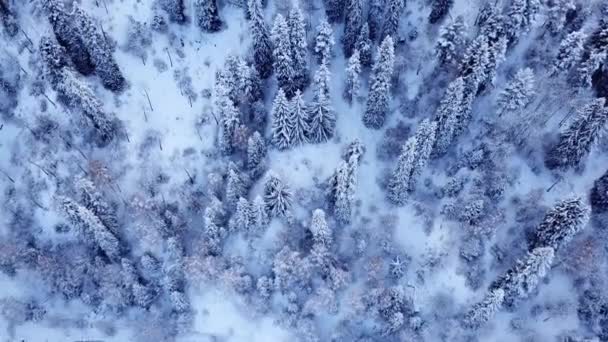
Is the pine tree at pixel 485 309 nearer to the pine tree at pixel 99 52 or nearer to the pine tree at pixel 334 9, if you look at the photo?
the pine tree at pixel 334 9

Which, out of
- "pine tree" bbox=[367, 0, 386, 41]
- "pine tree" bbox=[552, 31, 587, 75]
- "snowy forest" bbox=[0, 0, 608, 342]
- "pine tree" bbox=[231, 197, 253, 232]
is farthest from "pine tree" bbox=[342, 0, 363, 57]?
"pine tree" bbox=[231, 197, 253, 232]

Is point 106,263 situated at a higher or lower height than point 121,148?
lower

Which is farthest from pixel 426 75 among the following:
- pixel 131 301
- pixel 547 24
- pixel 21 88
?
pixel 21 88

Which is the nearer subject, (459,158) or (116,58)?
(459,158)

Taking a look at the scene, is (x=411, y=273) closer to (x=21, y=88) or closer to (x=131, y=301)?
(x=131, y=301)

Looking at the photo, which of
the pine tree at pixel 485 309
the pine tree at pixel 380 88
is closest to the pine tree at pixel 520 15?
the pine tree at pixel 380 88

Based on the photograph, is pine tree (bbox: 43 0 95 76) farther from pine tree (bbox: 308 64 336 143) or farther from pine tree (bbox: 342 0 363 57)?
pine tree (bbox: 342 0 363 57)

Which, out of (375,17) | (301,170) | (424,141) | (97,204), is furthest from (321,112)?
(97,204)
